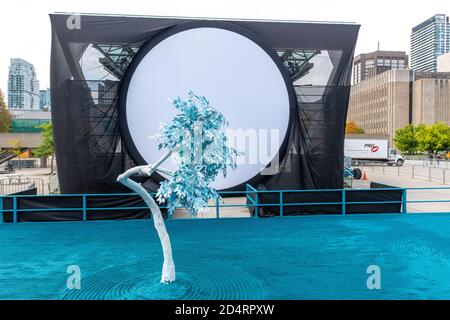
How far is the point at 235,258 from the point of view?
7.18 m

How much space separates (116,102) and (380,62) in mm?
170934

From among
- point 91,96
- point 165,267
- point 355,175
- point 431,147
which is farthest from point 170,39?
point 431,147

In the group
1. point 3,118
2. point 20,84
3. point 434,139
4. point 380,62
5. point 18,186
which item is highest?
point 380,62

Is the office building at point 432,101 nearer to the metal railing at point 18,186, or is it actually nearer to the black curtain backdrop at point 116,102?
the black curtain backdrop at point 116,102

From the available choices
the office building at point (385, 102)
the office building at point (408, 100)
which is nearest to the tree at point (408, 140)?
the office building at point (385, 102)

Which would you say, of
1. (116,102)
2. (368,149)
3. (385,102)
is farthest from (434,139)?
(116,102)

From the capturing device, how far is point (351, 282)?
19.0 ft

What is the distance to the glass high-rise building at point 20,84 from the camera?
14525cm

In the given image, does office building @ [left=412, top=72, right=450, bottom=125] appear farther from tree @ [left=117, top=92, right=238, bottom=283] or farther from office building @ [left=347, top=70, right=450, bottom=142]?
tree @ [left=117, top=92, right=238, bottom=283]

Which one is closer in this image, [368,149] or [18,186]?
[18,186]

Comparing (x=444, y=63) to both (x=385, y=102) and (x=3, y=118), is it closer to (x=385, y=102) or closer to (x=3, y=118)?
(x=385, y=102)

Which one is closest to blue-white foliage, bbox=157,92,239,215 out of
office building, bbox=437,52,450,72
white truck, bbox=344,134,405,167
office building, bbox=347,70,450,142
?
white truck, bbox=344,134,405,167

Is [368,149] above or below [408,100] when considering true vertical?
below
